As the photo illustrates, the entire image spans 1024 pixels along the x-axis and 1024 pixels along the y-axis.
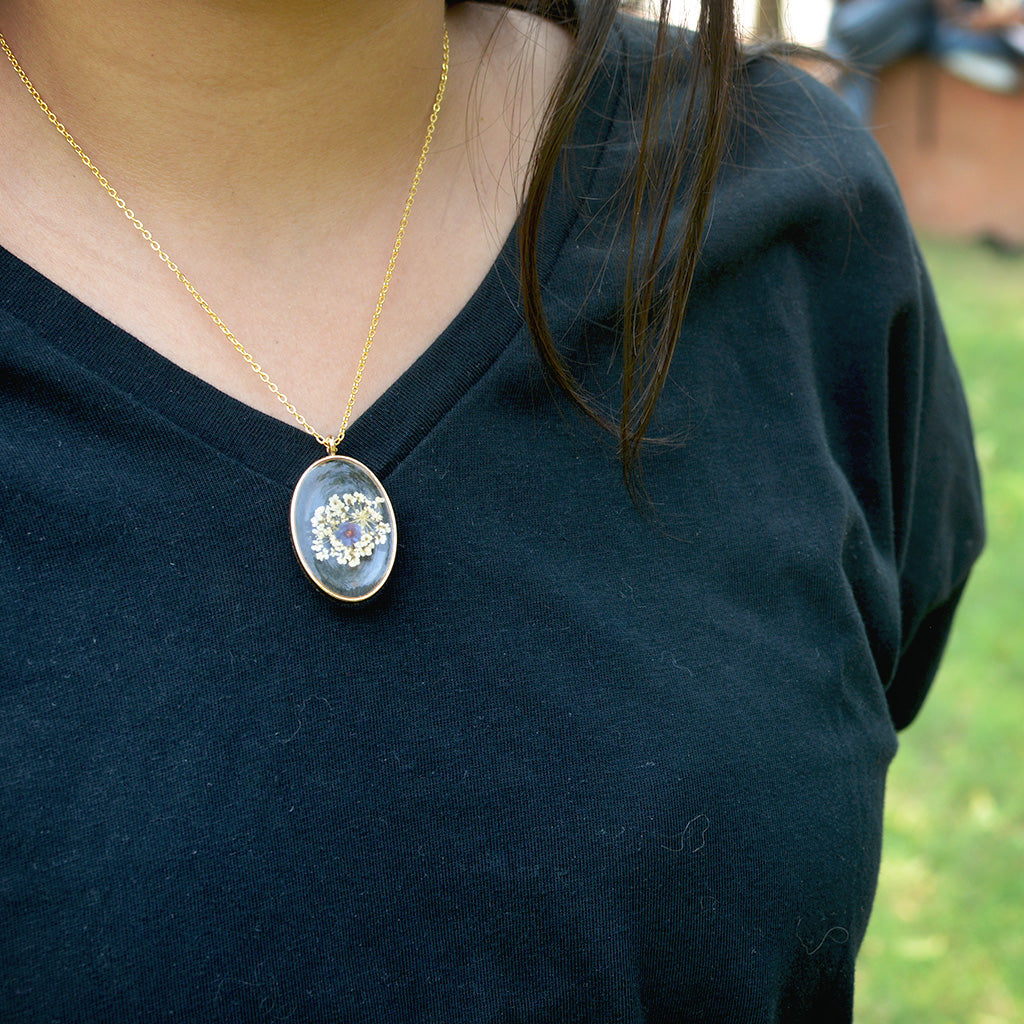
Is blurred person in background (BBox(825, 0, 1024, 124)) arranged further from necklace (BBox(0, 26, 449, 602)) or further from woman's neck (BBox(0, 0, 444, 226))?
necklace (BBox(0, 26, 449, 602))

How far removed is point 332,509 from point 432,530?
9 cm

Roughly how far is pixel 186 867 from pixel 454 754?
216 mm

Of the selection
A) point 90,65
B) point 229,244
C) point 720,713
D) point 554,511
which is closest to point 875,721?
point 720,713

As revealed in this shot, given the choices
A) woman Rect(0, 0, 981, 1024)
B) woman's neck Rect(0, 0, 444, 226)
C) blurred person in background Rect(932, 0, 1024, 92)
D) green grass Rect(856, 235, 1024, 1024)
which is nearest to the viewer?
woman Rect(0, 0, 981, 1024)

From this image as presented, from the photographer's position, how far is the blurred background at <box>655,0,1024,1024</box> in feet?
8.66

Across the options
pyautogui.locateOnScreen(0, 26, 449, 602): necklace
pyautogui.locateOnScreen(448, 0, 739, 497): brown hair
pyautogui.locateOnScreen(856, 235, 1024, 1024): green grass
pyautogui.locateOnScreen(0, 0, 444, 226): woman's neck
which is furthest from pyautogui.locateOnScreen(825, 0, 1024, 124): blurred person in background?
pyautogui.locateOnScreen(0, 26, 449, 602): necklace

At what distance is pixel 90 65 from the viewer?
3.40 ft

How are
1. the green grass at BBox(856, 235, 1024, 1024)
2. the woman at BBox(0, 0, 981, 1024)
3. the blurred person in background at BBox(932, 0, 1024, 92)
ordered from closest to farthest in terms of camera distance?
1. the woman at BBox(0, 0, 981, 1024)
2. the green grass at BBox(856, 235, 1024, 1024)
3. the blurred person in background at BBox(932, 0, 1024, 92)

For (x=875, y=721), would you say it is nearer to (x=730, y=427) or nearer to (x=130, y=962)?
(x=730, y=427)

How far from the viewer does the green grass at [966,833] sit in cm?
261

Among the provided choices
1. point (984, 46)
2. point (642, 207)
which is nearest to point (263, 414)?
point (642, 207)

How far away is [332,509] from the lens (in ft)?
3.15

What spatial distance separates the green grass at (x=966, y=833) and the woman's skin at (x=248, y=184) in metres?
2.11

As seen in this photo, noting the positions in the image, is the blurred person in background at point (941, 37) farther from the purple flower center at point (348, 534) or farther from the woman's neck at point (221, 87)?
the purple flower center at point (348, 534)
